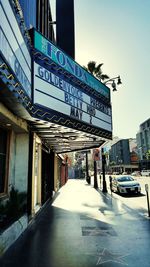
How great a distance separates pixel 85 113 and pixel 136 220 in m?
5.06

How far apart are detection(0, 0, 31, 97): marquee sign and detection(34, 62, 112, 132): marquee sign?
75cm

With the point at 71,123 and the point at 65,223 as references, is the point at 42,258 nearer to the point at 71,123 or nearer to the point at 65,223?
the point at 65,223

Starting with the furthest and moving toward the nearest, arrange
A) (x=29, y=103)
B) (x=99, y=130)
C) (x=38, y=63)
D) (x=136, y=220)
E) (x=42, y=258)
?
(x=99, y=130) → (x=136, y=220) → (x=38, y=63) → (x=29, y=103) → (x=42, y=258)

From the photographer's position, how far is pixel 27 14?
10023 millimetres

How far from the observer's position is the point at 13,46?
16.7ft

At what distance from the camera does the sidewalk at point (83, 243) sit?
5035 mm

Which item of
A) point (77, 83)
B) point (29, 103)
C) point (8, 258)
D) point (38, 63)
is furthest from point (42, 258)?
point (77, 83)

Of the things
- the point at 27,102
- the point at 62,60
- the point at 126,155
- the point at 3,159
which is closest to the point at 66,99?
the point at 62,60

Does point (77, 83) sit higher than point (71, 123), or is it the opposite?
point (77, 83)

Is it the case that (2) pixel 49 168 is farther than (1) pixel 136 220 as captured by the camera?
Yes

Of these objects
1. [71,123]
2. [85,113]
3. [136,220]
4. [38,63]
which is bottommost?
[136,220]

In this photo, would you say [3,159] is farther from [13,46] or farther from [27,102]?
[13,46]

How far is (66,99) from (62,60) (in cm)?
180

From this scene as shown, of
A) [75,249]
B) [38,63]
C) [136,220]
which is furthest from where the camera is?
[136,220]
